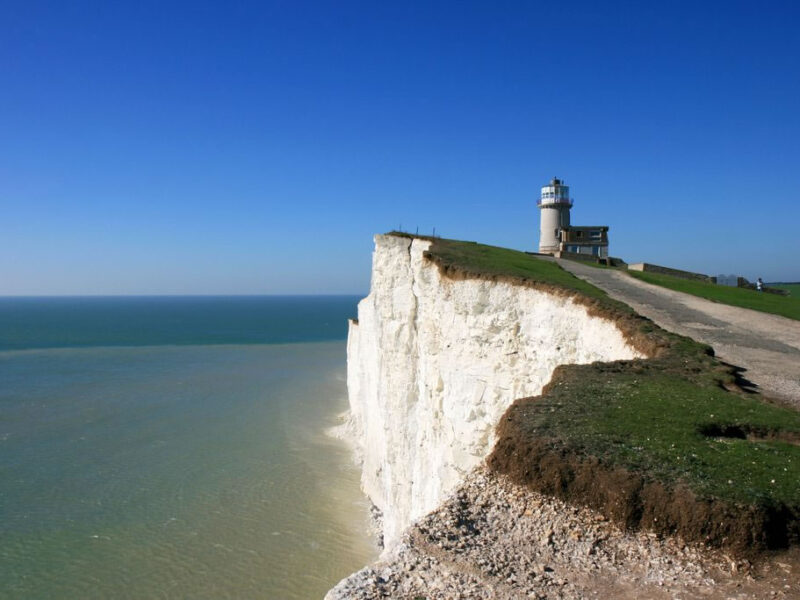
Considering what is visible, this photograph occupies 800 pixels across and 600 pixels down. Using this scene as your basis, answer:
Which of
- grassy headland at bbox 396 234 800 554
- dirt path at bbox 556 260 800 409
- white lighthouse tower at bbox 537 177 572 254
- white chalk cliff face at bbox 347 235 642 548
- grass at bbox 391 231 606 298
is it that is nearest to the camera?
grassy headland at bbox 396 234 800 554

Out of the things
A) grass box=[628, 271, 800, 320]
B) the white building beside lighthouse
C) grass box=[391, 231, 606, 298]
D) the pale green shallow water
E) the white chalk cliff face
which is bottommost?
the pale green shallow water

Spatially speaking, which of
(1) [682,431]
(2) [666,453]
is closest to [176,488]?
(1) [682,431]

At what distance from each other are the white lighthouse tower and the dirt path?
2148 cm

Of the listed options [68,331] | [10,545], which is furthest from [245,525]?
[68,331]

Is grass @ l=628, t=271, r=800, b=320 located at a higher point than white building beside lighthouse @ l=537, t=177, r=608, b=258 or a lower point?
lower

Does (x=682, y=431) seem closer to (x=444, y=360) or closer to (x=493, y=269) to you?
(x=493, y=269)

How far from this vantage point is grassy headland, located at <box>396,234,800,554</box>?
430 centimetres

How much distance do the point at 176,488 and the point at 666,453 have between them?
2191cm

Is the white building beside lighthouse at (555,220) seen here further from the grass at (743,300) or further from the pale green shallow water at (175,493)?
the pale green shallow water at (175,493)

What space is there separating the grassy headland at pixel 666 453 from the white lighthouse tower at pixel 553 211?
34580mm

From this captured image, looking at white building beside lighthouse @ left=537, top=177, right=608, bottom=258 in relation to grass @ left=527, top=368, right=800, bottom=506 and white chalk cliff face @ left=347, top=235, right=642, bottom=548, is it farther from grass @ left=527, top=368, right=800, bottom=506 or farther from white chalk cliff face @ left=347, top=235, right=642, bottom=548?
grass @ left=527, top=368, right=800, bottom=506

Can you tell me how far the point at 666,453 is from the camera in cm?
525

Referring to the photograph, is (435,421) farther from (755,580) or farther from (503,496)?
(755,580)

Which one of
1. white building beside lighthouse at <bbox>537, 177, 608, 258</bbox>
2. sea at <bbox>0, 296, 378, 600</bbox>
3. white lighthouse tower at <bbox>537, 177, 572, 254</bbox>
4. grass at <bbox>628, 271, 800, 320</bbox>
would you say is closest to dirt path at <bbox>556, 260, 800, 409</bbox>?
grass at <bbox>628, 271, 800, 320</bbox>
